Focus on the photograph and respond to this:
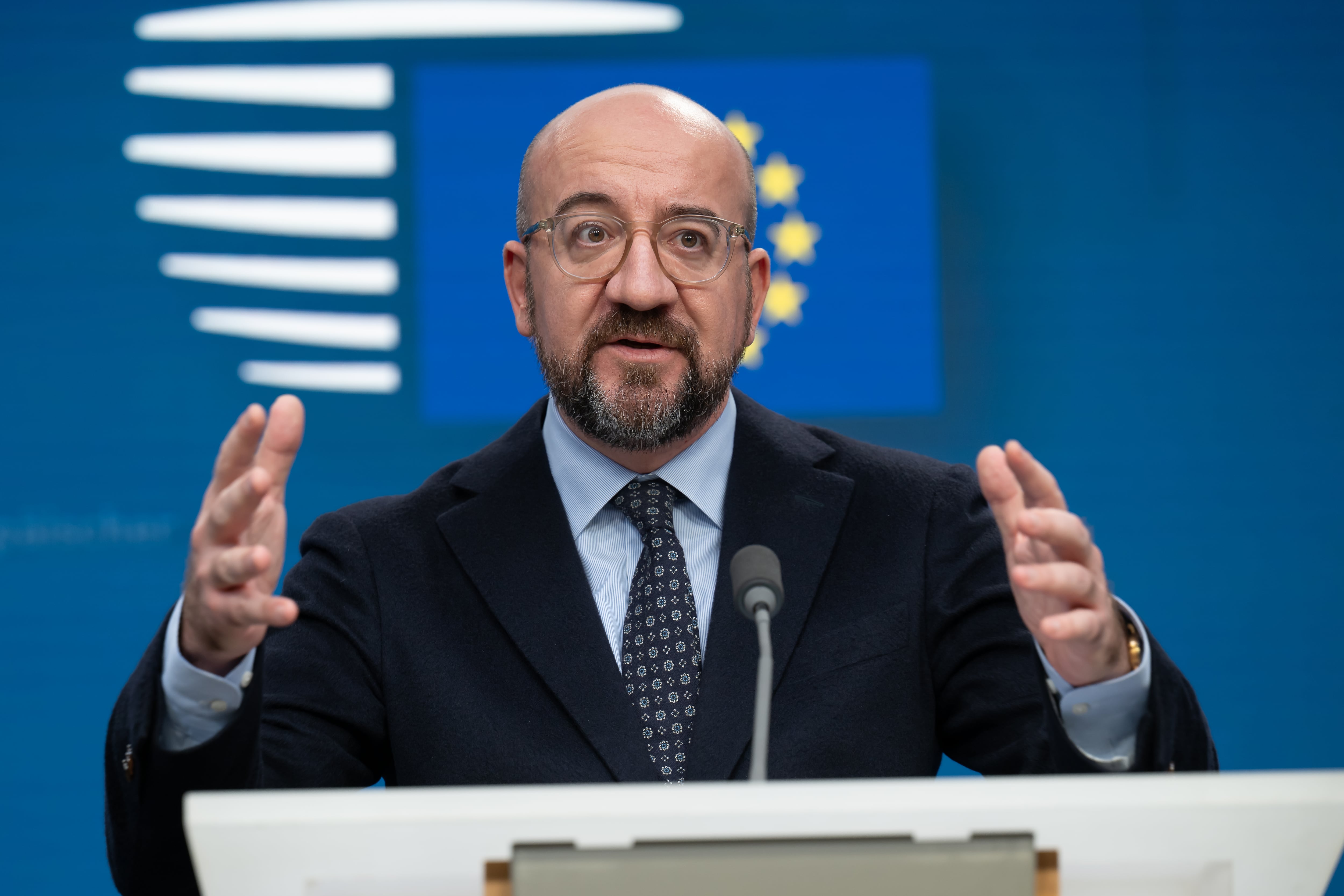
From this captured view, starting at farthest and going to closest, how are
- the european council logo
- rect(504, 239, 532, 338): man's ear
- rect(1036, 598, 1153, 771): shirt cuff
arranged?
the european council logo, rect(504, 239, 532, 338): man's ear, rect(1036, 598, 1153, 771): shirt cuff

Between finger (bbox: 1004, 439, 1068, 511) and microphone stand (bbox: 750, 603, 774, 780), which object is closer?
microphone stand (bbox: 750, 603, 774, 780)

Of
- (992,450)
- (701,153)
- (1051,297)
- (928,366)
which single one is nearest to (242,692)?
(992,450)

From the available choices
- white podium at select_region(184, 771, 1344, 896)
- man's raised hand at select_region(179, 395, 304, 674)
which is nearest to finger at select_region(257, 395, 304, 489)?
man's raised hand at select_region(179, 395, 304, 674)

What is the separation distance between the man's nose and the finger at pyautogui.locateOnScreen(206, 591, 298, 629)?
771 mm

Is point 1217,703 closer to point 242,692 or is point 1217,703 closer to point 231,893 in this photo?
point 242,692

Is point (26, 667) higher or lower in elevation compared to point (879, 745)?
lower

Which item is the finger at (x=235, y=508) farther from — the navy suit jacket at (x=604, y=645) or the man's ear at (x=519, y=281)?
the man's ear at (x=519, y=281)

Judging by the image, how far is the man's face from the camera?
167cm

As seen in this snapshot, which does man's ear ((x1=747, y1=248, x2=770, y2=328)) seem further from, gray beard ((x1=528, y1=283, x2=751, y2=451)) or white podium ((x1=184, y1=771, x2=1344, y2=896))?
white podium ((x1=184, y1=771, x2=1344, y2=896))

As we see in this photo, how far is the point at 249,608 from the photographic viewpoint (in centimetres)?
102

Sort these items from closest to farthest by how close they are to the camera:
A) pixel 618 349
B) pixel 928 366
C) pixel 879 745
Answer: pixel 879 745 → pixel 618 349 → pixel 928 366

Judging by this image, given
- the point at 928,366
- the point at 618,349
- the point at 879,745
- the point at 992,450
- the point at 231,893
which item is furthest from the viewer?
the point at 928,366

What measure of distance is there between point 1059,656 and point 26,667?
269cm

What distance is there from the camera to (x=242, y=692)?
1113 mm
